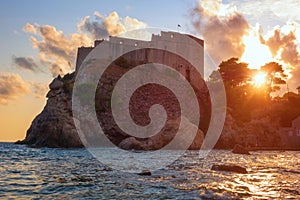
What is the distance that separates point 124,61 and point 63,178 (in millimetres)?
66302

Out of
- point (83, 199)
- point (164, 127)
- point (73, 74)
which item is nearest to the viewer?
point (83, 199)

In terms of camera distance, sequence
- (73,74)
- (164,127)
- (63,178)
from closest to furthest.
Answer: (63,178) → (164,127) → (73,74)

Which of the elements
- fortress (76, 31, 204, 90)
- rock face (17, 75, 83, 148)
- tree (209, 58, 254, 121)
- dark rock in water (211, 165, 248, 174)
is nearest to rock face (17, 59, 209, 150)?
→ rock face (17, 75, 83, 148)

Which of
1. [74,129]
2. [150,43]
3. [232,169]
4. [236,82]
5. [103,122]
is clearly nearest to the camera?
[232,169]

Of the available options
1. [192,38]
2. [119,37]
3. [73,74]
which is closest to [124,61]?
[119,37]

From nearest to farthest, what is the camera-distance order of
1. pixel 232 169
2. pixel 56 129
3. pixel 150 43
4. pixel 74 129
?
1. pixel 232 169
2. pixel 56 129
3. pixel 74 129
4. pixel 150 43

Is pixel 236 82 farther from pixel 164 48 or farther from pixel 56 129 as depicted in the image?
pixel 56 129

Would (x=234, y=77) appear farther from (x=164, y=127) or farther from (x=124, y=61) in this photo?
(x=164, y=127)

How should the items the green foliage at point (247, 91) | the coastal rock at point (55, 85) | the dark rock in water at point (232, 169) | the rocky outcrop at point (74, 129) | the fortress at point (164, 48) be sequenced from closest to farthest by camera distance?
the dark rock in water at point (232, 169), the rocky outcrop at point (74, 129), the coastal rock at point (55, 85), the green foliage at point (247, 91), the fortress at point (164, 48)

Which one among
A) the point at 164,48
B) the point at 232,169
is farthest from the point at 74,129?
the point at 164,48

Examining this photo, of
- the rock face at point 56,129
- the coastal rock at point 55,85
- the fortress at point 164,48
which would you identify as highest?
the fortress at point 164,48

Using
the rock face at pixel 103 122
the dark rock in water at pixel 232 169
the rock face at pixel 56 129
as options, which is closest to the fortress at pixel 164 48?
the rock face at pixel 103 122

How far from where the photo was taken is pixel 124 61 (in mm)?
79312

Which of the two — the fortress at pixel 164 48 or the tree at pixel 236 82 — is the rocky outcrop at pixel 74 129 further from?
the tree at pixel 236 82
